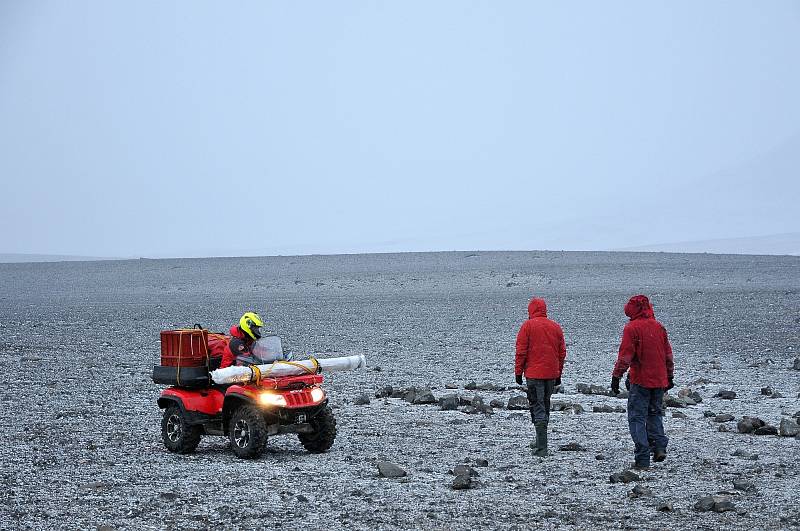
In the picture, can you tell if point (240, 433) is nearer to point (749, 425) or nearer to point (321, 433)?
point (321, 433)

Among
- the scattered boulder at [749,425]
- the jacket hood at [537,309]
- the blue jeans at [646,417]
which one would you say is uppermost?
the jacket hood at [537,309]

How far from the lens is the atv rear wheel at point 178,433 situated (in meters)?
11.6

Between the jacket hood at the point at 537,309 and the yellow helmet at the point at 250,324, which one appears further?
the jacket hood at the point at 537,309

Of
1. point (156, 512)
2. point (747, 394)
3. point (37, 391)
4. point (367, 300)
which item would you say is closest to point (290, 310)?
point (367, 300)

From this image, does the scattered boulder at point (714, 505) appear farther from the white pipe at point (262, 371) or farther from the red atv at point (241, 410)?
the white pipe at point (262, 371)

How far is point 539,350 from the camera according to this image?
37.4 ft

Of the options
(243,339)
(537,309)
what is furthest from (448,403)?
(243,339)

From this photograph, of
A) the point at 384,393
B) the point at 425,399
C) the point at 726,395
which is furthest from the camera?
the point at 384,393

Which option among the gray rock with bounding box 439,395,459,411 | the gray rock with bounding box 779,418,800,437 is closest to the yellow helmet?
the gray rock with bounding box 439,395,459,411

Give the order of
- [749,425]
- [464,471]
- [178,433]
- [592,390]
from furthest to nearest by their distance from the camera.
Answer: [592,390], [749,425], [178,433], [464,471]

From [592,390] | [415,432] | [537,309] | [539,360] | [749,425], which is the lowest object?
[415,432]

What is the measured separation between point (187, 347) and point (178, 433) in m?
0.93

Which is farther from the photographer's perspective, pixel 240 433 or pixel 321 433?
pixel 321 433

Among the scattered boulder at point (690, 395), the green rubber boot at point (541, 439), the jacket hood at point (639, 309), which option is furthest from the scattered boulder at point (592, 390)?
the jacket hood at point (639, 309)
